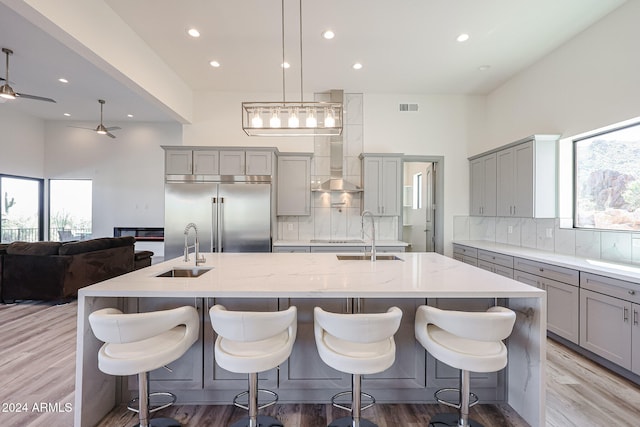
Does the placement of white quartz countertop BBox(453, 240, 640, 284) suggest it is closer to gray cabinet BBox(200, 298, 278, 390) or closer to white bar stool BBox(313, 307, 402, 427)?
white bar stool BBox(313, 307, 402, 427)

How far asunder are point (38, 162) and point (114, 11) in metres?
5.96

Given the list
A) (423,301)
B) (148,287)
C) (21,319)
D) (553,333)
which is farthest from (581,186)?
(21,319)

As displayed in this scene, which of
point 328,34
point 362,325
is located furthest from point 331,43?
point 362,325

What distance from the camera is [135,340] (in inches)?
56.6

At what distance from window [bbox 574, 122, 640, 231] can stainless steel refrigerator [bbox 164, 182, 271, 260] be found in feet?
13.2

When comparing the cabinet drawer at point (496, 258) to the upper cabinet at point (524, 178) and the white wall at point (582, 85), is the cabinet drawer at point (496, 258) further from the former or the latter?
the white wall at point (582, 85)

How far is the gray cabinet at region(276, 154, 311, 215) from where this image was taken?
4.64 m

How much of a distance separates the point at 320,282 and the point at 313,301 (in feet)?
0.97

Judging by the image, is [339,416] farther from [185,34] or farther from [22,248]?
[22,248]

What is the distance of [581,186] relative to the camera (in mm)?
3428

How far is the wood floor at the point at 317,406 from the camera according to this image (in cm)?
185

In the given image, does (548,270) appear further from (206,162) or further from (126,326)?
(206,162)

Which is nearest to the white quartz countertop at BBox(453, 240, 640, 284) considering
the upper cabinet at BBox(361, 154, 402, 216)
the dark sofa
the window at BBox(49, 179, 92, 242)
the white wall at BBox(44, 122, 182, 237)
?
the upper cabinet at BBox(361, 154, 402, 216)

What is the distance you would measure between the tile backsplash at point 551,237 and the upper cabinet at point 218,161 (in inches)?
136
